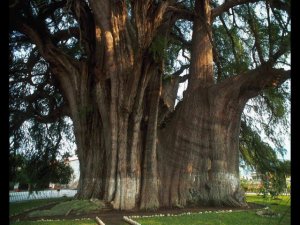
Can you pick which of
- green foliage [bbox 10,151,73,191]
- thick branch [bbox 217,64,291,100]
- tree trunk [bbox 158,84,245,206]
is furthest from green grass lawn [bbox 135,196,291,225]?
green foliage [bbox 10,151,73,191]

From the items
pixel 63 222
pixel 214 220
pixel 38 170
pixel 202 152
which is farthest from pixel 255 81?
pixel 38 170

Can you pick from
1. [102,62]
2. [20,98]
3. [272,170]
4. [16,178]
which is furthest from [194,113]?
[16,178]

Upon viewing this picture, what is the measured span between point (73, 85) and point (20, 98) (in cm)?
295

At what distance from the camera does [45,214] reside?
11.5m

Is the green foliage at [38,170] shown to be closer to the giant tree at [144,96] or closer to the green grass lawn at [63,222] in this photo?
the giant tree at [144,96]

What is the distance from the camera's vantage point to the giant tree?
41.0ft

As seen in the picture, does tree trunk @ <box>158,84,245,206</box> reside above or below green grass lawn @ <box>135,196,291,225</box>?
above

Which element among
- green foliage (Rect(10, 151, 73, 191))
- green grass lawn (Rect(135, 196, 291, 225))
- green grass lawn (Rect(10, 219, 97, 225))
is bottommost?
green grass lawn (Rect(10, 219, 97, 225))

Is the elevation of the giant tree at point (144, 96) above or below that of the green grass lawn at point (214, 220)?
above

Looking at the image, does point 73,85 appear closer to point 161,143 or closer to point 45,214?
point 161,143

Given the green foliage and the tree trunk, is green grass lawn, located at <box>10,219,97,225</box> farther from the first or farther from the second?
the green foliage

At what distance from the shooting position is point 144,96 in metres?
13.5

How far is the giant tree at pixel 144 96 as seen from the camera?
492 inches

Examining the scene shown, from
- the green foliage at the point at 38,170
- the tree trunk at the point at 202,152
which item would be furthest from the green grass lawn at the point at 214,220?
the green foliage at the point at 38,170
